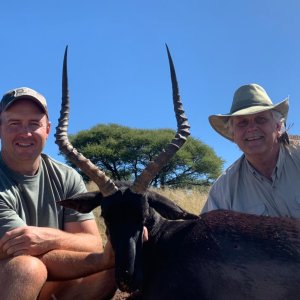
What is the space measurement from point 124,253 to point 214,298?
102 cm

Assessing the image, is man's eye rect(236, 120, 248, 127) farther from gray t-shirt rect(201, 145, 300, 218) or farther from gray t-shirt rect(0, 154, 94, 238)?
gray t-shirt rect(0, 154, 94, 238)

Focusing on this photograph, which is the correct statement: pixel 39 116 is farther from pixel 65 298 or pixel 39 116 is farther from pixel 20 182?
pixel 65 298

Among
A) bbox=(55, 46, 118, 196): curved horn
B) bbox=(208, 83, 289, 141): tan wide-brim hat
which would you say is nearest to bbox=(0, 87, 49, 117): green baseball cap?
bbox=(55, 46, 118, 196): curved horn

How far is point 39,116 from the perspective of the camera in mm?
6180

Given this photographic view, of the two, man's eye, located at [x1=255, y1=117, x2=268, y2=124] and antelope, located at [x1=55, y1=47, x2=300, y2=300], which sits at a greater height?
man's eye, located at [x1=255, y1=117, x2=268, y2=124]

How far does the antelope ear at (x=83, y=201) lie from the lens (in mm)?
5905

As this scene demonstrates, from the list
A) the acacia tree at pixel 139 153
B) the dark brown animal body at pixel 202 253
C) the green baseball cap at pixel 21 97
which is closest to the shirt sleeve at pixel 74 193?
the dark brown animal body at pixel 202 253

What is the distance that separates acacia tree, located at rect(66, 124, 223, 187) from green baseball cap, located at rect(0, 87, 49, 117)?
19.4 m

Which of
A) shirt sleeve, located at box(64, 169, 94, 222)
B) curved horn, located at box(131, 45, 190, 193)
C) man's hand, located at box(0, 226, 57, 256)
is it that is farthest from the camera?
shirt sleeve, located at box(64, 169, 94, 222)

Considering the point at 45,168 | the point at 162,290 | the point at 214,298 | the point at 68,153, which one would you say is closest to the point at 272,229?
the point at 214,298

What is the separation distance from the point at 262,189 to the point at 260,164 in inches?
13.9

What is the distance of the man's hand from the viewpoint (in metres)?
5.38

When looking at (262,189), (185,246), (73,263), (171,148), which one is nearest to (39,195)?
(73,263)

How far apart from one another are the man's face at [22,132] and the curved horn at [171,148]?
1.36 metres
